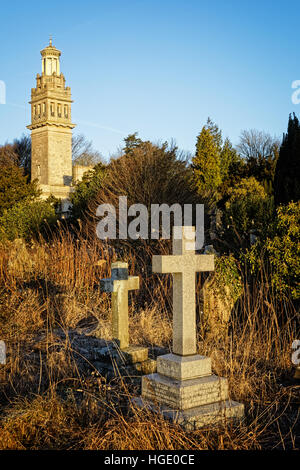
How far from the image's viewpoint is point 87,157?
4559 cm

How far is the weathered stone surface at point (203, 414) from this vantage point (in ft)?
9.84

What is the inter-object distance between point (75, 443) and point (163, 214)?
34.0 ft

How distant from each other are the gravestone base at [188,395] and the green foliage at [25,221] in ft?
44.4

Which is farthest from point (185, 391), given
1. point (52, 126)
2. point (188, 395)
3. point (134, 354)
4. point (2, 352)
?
point (52, 126)

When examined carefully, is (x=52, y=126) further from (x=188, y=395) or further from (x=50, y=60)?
(x=188, y=395)

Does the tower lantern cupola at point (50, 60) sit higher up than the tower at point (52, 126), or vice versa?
the tower lantern cupola at point (50, 60)

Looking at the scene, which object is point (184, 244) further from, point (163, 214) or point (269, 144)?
point (269, 144)

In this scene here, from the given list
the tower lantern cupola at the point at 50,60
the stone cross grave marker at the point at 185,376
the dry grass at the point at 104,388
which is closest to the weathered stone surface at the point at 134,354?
the dry grass at the point at 104,388

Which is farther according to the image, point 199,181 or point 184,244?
point 199,181

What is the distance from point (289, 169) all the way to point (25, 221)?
972 cm

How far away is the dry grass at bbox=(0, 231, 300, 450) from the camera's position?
9.45 feet

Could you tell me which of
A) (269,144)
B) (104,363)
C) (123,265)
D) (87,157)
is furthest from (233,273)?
(87,157)

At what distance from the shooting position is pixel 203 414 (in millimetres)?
3078

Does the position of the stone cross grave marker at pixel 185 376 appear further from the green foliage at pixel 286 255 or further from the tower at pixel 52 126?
the tower at pixel 52 126
